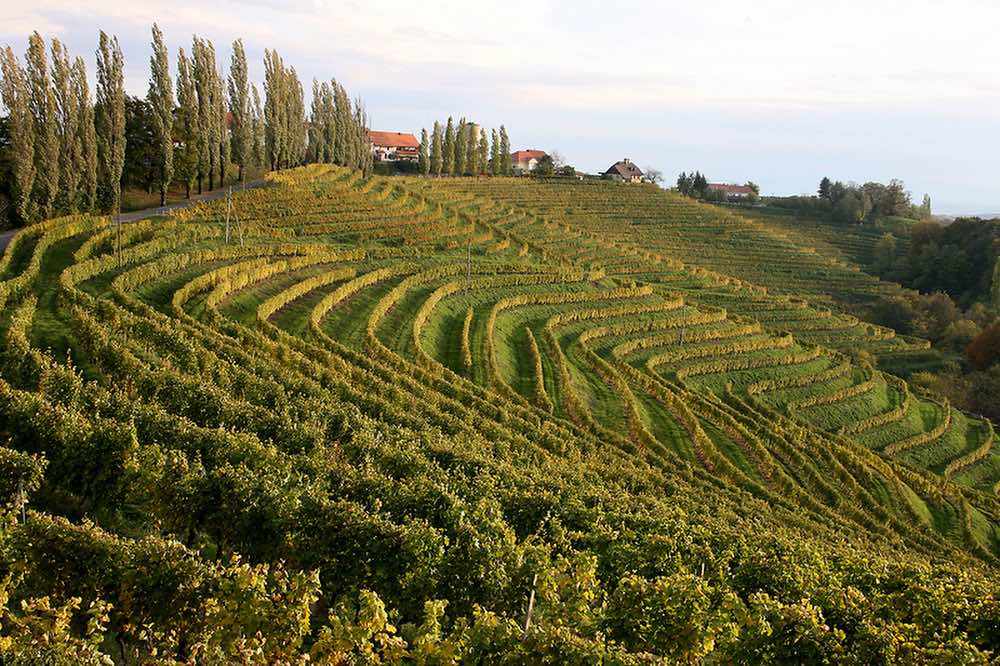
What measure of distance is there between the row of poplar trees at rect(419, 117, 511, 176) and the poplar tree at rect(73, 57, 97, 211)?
68646 millimetres

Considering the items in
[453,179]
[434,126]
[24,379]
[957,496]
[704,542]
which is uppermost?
[434,126]

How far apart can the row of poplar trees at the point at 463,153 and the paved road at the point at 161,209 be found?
147 feet

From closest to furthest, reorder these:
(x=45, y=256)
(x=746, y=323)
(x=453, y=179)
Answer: (x=45, y=256), (x=746, y=323), (x=453, y=179)

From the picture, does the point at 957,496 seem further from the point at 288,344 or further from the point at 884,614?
the point at 288,344

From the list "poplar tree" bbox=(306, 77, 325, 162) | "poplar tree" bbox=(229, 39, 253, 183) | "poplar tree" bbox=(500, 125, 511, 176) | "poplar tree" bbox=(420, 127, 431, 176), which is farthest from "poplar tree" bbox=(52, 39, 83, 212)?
"poplar tree" bbox=(500, 125, 511, 176)

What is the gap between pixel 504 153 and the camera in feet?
454

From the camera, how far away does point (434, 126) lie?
120 meters

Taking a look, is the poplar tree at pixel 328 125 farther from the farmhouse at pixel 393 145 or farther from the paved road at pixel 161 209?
the farmhouse at pixel 393 145

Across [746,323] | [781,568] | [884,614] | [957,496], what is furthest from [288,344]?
[746,323]

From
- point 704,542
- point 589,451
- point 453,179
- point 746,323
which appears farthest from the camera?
point 453,179

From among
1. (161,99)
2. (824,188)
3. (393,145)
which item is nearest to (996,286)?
(824,188)

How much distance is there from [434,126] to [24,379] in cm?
10400

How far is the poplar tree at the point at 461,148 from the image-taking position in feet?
419

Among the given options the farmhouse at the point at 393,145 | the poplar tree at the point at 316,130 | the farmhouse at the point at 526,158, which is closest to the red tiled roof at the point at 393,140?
the farmhouse at the point at 393,145
